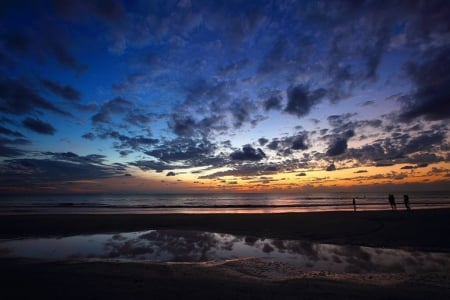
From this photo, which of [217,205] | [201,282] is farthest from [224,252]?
[217,205]

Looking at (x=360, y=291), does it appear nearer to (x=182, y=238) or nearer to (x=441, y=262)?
(x=441, y=262)

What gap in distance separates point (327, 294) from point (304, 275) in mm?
2513

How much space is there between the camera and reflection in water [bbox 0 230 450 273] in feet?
37.4

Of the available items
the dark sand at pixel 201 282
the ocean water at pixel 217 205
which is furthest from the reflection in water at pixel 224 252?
the ocean water at pixel 217 205

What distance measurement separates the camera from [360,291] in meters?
7.56

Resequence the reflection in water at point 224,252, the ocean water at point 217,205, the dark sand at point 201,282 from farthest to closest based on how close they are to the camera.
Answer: the ocean water at point 217,205
the reflection in water at point 224,252
the dark sand at point 201,282

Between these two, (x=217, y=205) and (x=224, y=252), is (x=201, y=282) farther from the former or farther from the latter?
(x=217, y=205)

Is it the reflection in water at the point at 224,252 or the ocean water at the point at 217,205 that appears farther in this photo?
the ocean water at the point at 217,205

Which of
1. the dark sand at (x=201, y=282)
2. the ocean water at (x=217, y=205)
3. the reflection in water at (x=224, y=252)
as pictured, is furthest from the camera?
the ocean water at (x=217, y=205)

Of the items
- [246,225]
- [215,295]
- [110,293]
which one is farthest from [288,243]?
[110,293]

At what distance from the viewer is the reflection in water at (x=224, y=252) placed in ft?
37.4

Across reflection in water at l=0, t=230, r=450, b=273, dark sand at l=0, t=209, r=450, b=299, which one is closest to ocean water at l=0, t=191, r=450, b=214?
reflection in water at l=0, t=230, r=450, b=273

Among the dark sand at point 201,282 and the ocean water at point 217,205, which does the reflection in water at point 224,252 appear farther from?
the ocean water at point 217,205

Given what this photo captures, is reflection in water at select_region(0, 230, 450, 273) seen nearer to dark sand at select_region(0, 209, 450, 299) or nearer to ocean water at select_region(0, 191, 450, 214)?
dark sand at select_region(0, 209, 450, 299)
